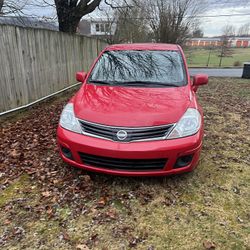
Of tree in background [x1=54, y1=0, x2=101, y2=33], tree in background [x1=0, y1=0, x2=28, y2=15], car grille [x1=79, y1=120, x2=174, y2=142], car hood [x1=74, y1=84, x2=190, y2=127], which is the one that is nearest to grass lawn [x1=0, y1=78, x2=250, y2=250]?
car grille [x1=79, y1=120, x2=174, y2=142]

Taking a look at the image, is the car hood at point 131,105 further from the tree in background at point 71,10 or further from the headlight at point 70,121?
the tree in background at point 71,10

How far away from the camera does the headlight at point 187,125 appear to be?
2.96 meters

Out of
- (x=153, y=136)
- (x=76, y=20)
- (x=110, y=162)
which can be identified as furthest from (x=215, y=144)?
(x=76, y=20)

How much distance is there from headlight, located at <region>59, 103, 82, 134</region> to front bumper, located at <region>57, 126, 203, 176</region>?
0.22 feet

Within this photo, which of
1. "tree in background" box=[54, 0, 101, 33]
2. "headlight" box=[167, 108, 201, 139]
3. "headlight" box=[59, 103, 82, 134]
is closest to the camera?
"headlight" box=[167, 108, 201, 139]

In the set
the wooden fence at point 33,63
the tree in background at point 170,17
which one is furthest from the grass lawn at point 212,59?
the wooden fence at point 33,63

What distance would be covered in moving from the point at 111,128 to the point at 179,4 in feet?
55.4

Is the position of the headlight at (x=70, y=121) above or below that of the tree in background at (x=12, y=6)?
below

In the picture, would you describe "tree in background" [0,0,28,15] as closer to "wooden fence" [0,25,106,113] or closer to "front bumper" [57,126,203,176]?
"wooden fence" [0,25,106,113]

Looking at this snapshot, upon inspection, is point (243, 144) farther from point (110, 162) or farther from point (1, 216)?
point (1, 216)

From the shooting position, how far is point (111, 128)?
116 inches

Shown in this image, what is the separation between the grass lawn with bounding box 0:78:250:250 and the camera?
2.43 meters

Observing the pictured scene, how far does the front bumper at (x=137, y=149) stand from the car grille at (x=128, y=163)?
0.12 ft

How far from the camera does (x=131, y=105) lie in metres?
3.24
